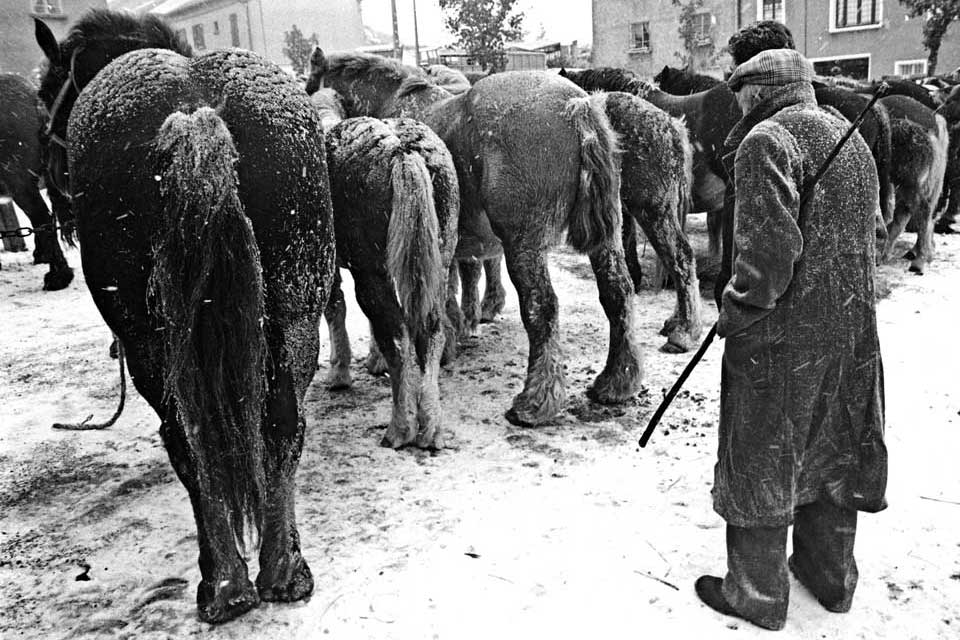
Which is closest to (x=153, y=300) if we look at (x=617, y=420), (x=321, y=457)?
(x=321, y=457)

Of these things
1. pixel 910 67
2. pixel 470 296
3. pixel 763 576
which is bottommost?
pixel 763 576

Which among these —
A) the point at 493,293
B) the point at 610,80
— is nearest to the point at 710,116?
the point at 610,80

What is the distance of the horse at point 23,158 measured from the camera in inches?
314

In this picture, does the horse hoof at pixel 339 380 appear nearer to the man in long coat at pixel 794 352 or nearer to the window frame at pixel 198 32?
the man in long coat at pixel 794 352

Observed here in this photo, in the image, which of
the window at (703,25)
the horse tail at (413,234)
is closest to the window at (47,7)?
the window at (703,25)

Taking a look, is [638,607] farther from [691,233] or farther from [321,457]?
[691,233]

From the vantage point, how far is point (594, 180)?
4.16m

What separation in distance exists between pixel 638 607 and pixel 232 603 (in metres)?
1.52

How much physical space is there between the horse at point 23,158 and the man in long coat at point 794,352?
315 inches

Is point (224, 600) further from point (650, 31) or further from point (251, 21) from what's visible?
point (251, 21)

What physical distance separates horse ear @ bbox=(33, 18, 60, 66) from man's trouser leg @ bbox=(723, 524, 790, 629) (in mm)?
3126

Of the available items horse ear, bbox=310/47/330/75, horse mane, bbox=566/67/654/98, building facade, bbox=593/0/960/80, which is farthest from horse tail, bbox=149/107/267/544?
building facade, bbox=593/0/960/80

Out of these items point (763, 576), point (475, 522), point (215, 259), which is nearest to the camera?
point (215, 259)

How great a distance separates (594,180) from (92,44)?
8.75 ft
